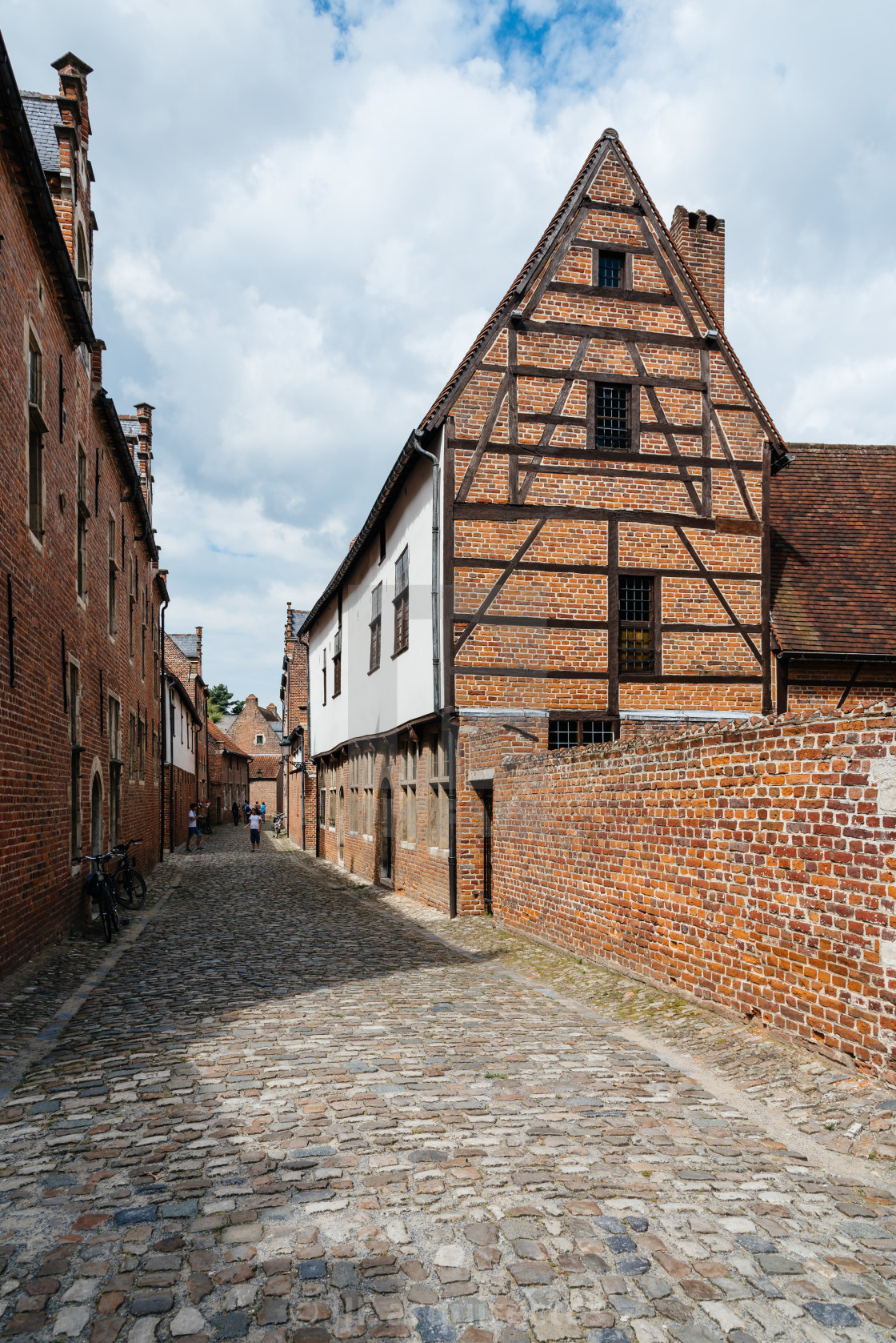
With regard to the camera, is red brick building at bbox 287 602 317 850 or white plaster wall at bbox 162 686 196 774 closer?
white plaster wall at bbox 162 686 196 774

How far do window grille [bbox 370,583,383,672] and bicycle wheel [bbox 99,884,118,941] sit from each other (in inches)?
319

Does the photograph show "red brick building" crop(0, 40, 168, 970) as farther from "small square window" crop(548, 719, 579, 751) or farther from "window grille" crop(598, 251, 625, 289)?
"window grille" crop(598, 251, 625, 289)

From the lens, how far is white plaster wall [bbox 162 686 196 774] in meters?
32.7

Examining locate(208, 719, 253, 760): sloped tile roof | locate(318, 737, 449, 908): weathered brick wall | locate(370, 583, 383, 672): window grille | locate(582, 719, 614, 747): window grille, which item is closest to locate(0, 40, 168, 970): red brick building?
locate(370, 583, 383, 672): window grille

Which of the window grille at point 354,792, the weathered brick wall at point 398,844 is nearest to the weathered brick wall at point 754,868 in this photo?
the weathered brick wall at point 398,844

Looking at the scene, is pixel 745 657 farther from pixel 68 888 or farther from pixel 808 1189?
pixel 808 1189

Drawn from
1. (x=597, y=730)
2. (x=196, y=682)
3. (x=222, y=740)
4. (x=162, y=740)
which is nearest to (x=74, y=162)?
(x=597, y=730)

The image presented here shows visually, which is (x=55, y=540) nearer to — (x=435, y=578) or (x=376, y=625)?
(x=435, y=578)

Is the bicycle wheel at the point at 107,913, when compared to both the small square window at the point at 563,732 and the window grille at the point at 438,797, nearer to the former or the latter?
the window grille at the point at 438,797

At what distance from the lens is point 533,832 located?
11.3m

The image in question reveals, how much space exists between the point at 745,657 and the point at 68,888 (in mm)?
10337

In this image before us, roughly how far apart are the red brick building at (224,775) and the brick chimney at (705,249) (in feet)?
148

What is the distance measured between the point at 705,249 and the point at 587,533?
7.45 meters

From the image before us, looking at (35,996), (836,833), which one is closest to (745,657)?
(836,833)
